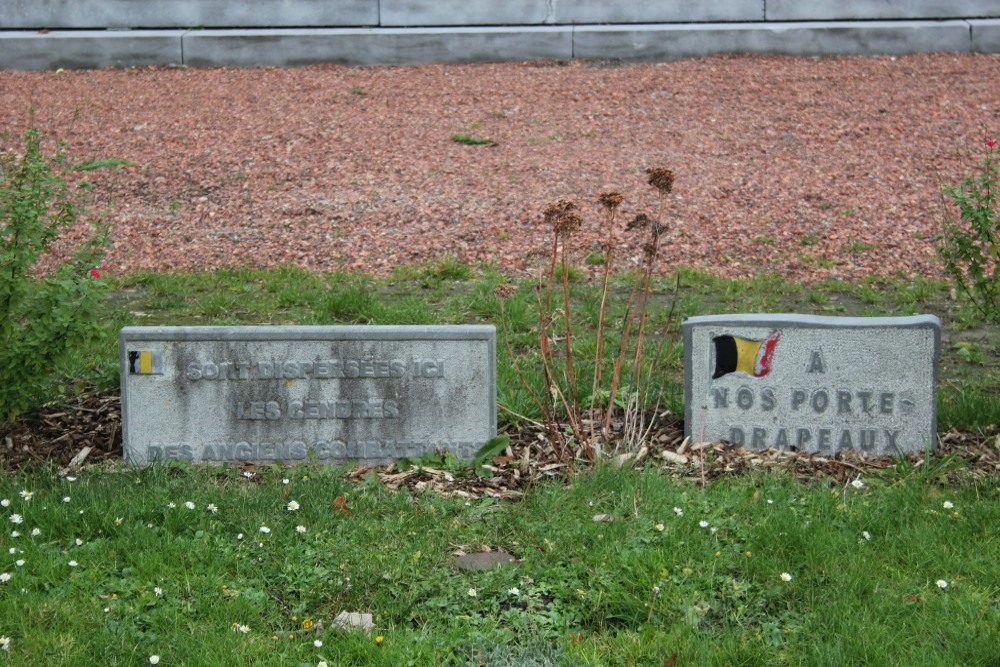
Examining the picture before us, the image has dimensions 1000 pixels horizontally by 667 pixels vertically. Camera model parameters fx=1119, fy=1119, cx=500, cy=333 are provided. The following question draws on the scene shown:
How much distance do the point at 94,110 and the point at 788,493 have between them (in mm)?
7765

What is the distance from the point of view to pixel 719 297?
6328 mm

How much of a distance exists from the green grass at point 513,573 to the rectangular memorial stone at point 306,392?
10.2 inches

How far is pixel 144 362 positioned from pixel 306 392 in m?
0.64

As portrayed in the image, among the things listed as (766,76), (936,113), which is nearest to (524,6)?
(766,76)

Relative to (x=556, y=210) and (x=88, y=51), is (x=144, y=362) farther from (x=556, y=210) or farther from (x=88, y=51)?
(x=88, y=51)

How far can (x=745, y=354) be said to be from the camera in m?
4.44

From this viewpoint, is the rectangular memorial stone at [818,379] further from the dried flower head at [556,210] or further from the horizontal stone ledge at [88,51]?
the horizontal stone ledge at [88,51]

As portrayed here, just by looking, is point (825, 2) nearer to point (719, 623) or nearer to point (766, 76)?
point (766, 76)

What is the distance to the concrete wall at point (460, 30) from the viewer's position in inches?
443

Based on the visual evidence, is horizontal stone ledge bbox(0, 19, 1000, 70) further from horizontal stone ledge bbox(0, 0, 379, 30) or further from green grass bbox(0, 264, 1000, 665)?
green grass bbox(0, 264, 1000, 665)

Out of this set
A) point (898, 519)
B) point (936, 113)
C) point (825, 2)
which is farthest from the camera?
point (825, 2)

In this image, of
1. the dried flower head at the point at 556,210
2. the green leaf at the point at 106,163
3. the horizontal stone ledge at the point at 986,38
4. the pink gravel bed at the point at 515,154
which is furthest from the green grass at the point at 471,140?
the horizontal stone ledge at the point at 986,38

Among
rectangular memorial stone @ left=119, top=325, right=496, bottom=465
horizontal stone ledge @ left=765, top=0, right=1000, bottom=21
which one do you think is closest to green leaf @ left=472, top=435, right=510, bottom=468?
rectangular memorial stone @ left=119, top=325, right=496, bottom=465

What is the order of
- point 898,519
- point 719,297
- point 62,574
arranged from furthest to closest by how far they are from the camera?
point 719,297
point 898,519
point 62,574
